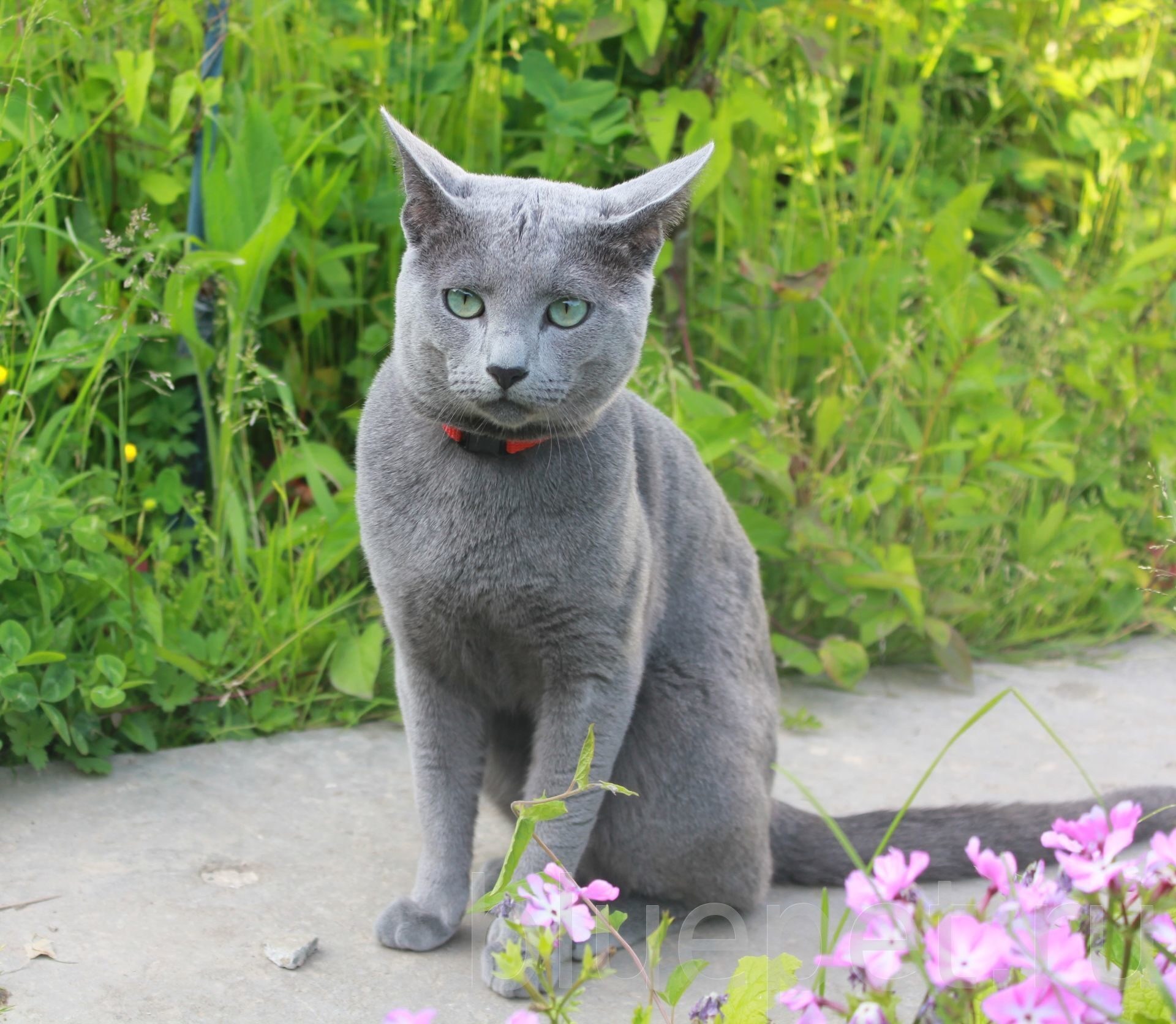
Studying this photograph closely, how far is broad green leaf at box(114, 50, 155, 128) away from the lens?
252 centimetres

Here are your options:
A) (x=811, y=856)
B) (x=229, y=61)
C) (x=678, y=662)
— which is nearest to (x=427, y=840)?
(x=678, y=662)

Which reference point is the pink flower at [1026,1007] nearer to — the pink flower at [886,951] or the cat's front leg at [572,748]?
the pink flower at [886,951]

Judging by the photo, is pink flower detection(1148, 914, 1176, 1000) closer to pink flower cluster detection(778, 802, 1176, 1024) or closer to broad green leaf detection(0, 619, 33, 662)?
pink flower cluster detection(778, 802, 1176, 1024)

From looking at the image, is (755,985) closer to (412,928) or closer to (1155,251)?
(412,928)

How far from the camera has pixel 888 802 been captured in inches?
96.9

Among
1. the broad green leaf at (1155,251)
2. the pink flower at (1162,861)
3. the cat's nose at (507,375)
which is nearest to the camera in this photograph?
the pink flower at (1162,861)

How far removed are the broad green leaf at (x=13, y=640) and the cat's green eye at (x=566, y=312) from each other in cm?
113

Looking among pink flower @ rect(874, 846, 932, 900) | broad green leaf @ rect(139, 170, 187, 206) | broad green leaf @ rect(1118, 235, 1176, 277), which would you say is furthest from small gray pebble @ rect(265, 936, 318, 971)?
broad green leaf @ rect(1118, 235, 1176, 277)

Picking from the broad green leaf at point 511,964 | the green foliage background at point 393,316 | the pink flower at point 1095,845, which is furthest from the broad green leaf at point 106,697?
the pink flower at point 1095,845

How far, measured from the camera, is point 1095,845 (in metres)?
1.13

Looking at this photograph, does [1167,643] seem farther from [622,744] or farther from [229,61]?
[229,61]

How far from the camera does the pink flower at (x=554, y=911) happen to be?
1.12 m

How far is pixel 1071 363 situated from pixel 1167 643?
0.78 metres

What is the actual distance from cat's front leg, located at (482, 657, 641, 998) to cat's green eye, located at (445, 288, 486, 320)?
543 millimetres
